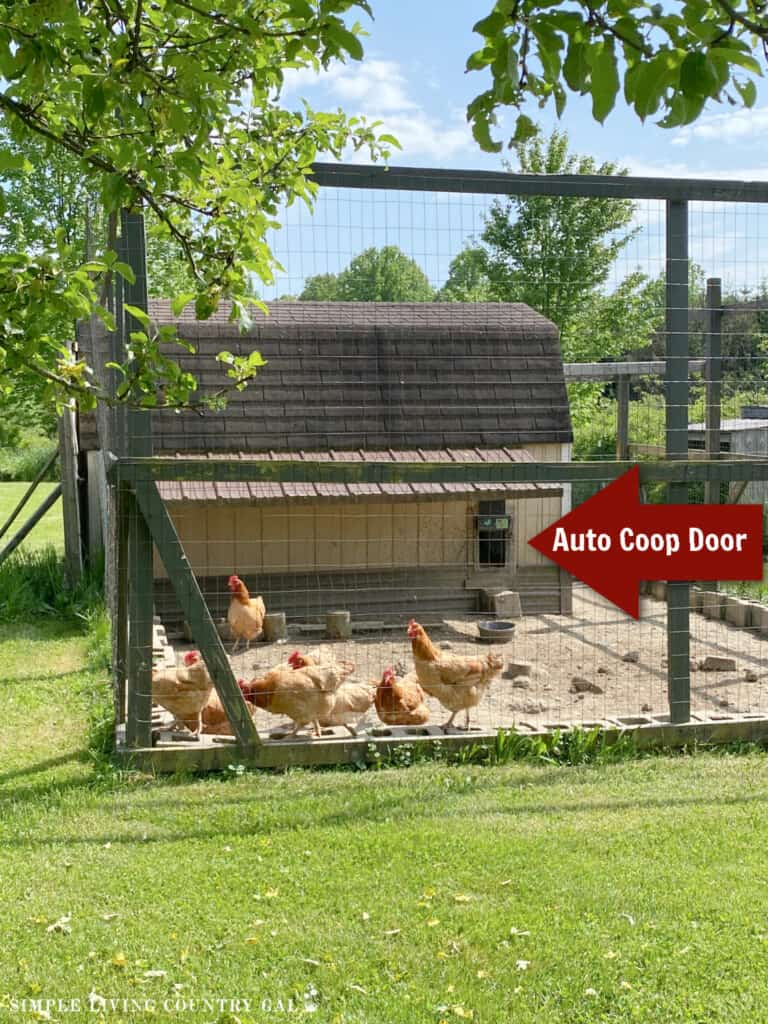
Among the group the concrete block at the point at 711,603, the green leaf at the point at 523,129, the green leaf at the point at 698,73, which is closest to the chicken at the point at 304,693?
the green leaf at the point at 523,129

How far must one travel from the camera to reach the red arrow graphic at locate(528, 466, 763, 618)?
643 cm

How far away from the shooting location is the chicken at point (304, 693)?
235 inches

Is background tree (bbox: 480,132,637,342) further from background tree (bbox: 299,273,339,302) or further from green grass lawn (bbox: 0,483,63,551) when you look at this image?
green grass lawn (bbox: 0,483,63,551)

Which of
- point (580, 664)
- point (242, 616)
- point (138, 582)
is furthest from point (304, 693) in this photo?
point (580, 664)

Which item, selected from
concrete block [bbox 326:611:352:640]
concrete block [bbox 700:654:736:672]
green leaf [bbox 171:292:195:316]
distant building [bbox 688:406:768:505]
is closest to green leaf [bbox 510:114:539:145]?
green leaf [bbox 171:292:195:316]

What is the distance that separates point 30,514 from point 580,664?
20.4m

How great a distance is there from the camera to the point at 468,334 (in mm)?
12078

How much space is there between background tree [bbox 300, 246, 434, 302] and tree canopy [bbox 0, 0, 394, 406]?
1975 millimetres

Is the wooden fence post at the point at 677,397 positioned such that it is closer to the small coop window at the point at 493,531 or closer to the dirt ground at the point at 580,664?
the dirt ground at the point at 580,664

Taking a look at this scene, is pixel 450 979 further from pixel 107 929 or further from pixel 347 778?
pixel 347 778

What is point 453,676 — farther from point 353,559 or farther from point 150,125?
point 353,559

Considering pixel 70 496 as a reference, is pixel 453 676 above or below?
below

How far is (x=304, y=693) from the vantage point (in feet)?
19.6

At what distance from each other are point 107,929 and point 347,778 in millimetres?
1971
